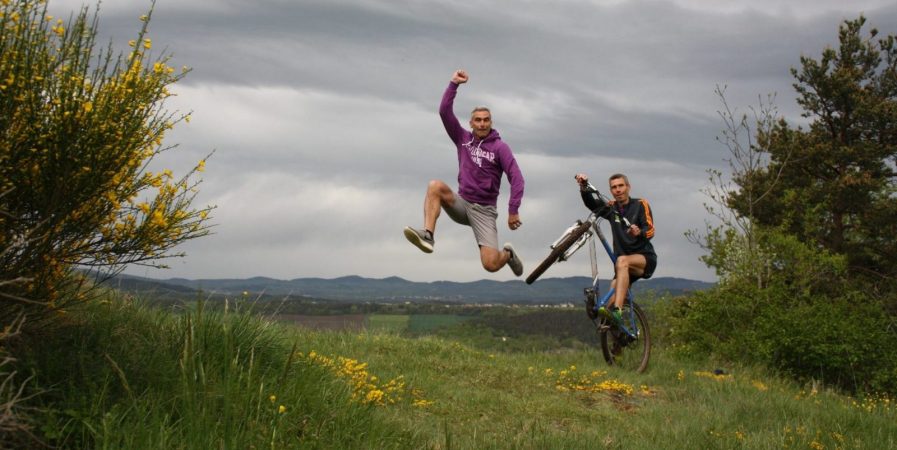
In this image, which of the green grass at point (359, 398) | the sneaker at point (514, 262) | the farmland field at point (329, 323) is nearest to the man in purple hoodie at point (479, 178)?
the sneaker at point (514, 262)

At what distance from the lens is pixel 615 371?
12242 mm

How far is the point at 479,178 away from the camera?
911 cm

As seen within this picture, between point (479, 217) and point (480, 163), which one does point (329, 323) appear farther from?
point (480, 163)

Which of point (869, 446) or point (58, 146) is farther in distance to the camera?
point (869, 446)

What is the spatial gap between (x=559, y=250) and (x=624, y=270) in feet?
6.41

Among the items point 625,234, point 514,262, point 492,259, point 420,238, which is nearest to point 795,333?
point 625,234

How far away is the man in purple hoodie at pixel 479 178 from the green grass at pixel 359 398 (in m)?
2.09

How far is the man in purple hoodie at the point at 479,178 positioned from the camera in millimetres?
8922

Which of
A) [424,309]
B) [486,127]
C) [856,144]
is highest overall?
[856,144]

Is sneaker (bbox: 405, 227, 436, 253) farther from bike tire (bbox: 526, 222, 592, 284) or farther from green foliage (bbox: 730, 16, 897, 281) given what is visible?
green foliage (bbox: 730, 16, 897, 281)

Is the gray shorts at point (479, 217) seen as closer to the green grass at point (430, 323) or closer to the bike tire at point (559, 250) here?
the bike tire at point (559, 250)

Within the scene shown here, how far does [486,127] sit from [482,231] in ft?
4.34

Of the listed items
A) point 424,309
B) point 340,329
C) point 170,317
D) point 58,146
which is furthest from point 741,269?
point 424,309

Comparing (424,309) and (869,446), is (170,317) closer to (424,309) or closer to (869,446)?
(869,446)
